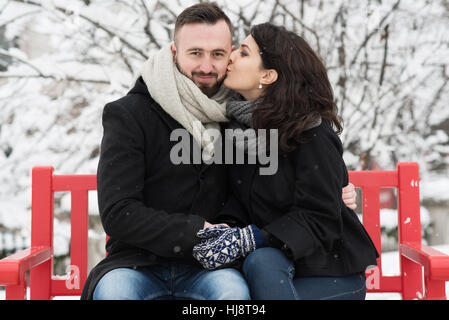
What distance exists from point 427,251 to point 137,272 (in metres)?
1.37

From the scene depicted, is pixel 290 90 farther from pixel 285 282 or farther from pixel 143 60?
pixel 143 60

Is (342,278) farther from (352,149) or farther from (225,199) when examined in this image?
(352,149)

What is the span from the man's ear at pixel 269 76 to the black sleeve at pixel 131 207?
66 centimetres

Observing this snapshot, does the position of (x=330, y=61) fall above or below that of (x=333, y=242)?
above

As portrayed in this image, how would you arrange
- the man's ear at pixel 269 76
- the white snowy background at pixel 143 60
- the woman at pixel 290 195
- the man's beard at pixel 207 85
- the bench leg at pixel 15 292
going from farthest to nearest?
the white snowy background at pixel 143 60
the man's beard at pixel 207 85
the man's ear at pixel 269 76
the bench leg at pixel 15 292
the woman at pixel 290 195

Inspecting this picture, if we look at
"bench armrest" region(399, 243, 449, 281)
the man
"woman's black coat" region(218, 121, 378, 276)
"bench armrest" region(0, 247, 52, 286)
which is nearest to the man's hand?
"woman's black coat" region(218, 121, 378, 276)

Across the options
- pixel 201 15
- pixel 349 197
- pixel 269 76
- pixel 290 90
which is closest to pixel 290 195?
pixel 349 197

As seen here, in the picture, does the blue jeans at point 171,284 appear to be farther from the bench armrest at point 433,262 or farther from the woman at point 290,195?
the bench armrest at point 433,262

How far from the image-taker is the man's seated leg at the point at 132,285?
1.99m

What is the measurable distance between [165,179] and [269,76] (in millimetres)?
708

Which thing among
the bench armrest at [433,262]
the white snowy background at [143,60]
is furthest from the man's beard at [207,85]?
the white snowy background at [143,60]

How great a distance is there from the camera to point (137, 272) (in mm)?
2154

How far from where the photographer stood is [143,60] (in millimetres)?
4723
